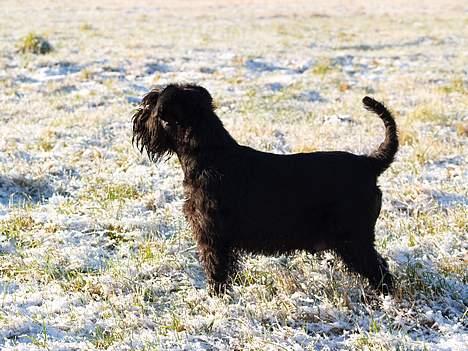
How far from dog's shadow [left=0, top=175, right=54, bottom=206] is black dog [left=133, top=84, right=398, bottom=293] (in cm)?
272

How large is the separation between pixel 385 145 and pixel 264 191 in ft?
2.98

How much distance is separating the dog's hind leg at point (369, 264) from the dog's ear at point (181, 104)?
4.31ft

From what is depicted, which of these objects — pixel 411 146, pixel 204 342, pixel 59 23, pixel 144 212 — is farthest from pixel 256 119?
pixel 59 23

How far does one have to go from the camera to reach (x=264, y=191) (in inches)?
153

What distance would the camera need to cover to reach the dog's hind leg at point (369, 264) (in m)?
3.92

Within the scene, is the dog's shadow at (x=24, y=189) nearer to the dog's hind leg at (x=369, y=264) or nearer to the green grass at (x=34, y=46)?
the dog's hind leg at (x=369, y=264)

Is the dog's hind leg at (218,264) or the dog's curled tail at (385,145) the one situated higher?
the dog's curled tail at (385,145)

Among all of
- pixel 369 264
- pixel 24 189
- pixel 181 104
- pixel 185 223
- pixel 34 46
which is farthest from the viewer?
pixel 34 46

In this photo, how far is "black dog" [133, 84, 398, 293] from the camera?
151 inches

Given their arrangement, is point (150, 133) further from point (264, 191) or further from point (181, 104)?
point (264, 191)

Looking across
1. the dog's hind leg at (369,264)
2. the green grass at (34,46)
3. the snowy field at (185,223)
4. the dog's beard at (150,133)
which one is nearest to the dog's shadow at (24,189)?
the snowy field at (185,223)

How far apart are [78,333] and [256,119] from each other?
6184 millimetres

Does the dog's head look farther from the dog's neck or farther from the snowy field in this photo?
the snowy field

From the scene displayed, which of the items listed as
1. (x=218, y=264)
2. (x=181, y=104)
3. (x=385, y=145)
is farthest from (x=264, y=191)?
(x=385, y=145)
